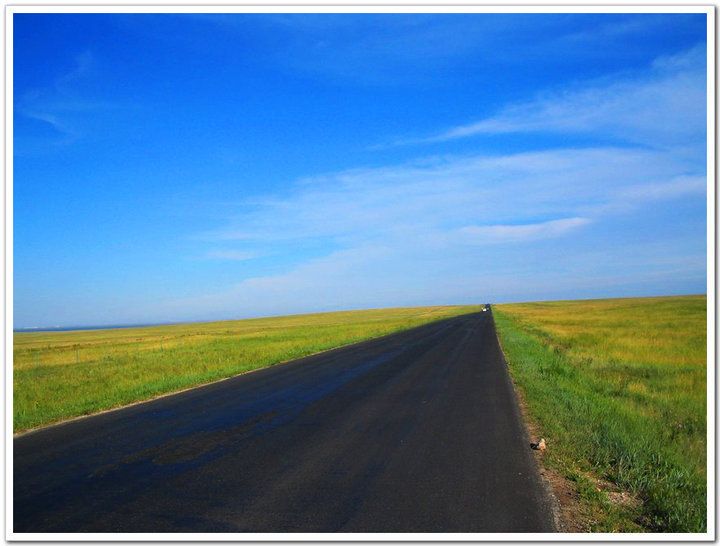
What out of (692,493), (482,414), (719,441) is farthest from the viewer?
(482,414)

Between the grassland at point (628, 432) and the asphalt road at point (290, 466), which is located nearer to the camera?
the asphalt road at point (290, 466)

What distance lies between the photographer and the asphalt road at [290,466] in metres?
5.17

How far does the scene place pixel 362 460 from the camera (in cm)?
721

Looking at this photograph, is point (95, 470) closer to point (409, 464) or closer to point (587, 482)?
point (409, 464)

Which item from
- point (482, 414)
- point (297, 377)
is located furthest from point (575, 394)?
point (297, 377)

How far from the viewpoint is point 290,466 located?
6.95m

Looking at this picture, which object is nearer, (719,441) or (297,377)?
(719,441)

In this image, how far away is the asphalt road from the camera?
5172 millimetres

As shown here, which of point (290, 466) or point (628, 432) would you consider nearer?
point (290, 466)

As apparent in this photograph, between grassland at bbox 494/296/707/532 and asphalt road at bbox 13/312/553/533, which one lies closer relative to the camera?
asphalt road at bbox 13/312/553/533
